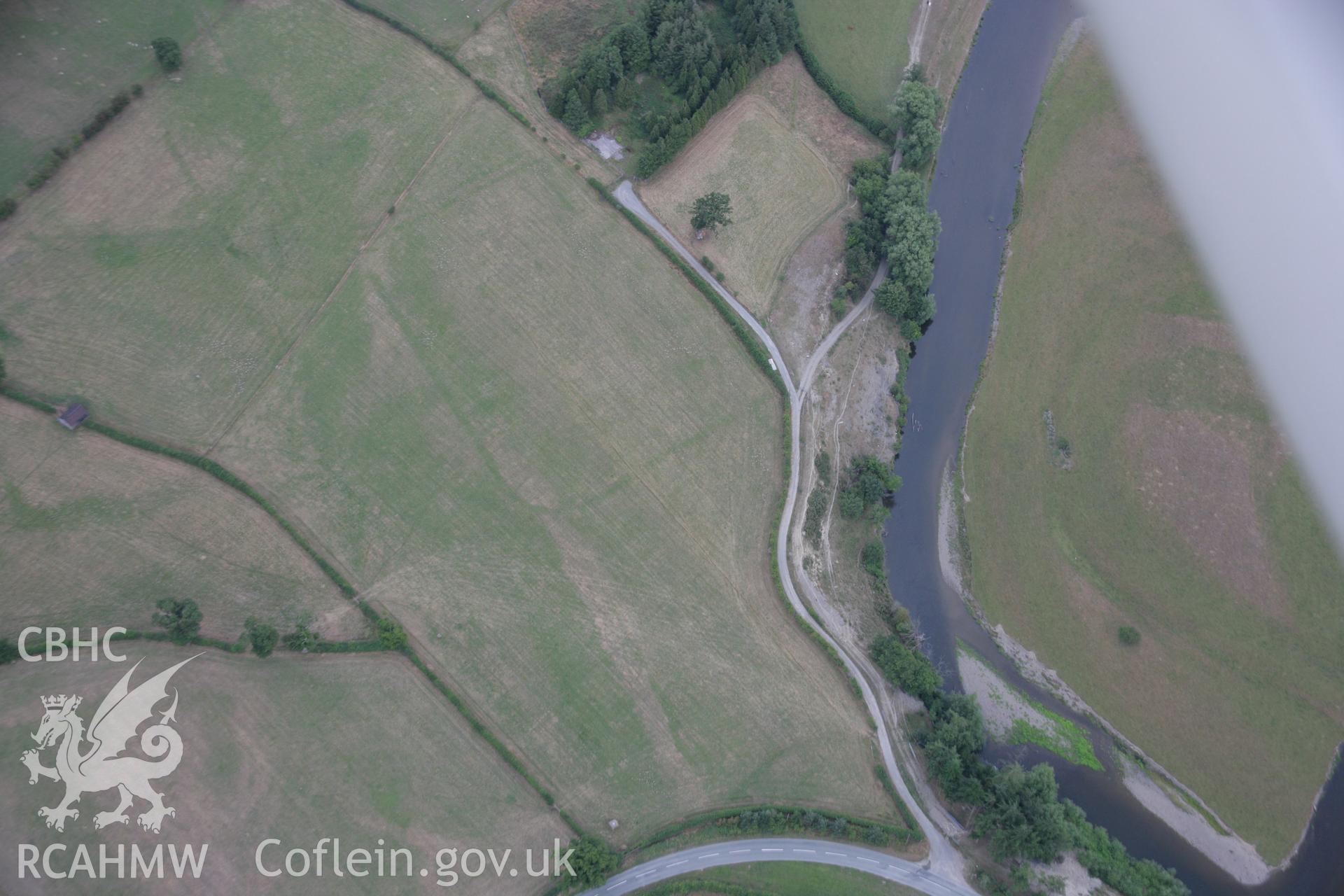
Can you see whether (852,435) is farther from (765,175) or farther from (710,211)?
(765,175)

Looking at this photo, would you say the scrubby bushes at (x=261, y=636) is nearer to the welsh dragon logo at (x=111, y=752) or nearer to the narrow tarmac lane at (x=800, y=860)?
the welsh dragon logo at (x=111, y=752)

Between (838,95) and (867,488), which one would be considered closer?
(867,488)

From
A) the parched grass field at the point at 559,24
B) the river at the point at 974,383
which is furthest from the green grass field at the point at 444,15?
the river at the point at 974,383

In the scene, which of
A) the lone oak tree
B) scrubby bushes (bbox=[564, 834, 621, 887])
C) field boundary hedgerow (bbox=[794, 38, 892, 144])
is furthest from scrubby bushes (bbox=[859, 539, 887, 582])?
field boundary hedgerow (bbox=[794, 38, 892, 144])

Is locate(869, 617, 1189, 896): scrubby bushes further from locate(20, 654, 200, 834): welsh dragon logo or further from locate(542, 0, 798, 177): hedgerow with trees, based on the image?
locate(20, 654, 200, 834): welsh dragon logo

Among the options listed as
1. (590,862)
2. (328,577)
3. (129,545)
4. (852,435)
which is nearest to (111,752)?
(129,545)

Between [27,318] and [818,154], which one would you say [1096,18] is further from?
[27,318]
